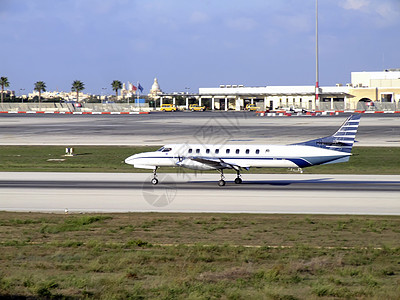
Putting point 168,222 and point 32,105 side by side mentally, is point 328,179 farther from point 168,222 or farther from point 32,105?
point 32,105

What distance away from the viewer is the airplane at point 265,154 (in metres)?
36.9

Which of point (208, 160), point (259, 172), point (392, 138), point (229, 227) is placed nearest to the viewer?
point (229, 227)

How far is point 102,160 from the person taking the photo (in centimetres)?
5456

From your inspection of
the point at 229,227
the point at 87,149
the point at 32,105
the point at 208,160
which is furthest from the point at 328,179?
the point at 32,105

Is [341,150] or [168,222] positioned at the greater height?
[341,150]

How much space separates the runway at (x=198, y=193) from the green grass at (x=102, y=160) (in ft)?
11.8

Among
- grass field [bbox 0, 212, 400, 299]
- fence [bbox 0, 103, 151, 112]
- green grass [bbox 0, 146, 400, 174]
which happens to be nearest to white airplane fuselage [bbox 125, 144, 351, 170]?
green grass [bbox 0, 146, 400, 174]

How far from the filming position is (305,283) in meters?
16.9

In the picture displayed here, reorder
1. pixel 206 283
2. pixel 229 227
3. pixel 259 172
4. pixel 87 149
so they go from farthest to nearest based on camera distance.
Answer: pixel 87 149, pixel 259 172, pixel 229 227, pixel 206 283

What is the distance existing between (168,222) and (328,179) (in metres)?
18.1

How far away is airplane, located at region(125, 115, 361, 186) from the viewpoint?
3694 cm

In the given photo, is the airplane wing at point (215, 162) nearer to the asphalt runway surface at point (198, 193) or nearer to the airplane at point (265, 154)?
the airplane at point (265, 154)

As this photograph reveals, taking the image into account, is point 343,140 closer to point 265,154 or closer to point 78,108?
point 265,154

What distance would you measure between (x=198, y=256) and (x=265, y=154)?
1784cm
